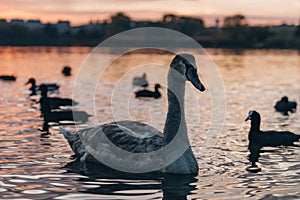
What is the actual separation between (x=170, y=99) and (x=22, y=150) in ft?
15.4

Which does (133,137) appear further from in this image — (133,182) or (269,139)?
(269,139)

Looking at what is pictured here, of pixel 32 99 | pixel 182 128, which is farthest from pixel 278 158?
pixel 32 99

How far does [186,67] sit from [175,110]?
1.19m

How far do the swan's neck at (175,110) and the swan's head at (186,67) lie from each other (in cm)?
28

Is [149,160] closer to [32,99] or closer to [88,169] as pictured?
[88,169]

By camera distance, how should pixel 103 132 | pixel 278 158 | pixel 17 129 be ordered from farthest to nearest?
pixel 17 129 < pixel 278 158 < pixel 103 132

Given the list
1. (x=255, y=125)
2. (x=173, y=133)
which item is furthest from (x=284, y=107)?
(x=173, y=133)

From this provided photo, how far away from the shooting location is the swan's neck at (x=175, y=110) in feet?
43.5

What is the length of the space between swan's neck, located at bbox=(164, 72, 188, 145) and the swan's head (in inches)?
10.9

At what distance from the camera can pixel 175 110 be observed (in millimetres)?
13523

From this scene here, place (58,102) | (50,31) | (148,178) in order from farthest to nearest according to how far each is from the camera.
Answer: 1. (50,31)
2. (58,102)
3. (148,178)

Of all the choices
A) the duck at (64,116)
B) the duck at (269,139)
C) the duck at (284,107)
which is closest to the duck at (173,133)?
the duck at (269,139)

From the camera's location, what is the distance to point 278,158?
52.5ft

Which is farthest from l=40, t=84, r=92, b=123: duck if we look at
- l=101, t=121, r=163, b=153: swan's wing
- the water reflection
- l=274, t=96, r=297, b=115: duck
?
l=274, t=96, r=297, b=115: duck
